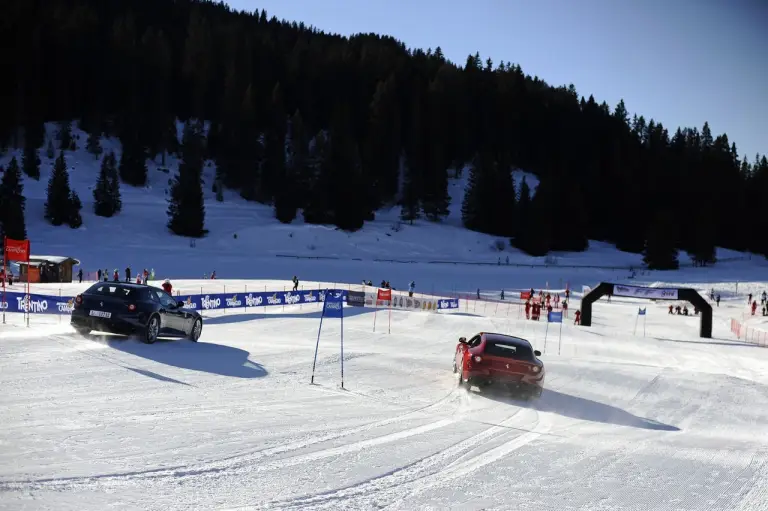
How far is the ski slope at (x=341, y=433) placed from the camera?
6.61 m

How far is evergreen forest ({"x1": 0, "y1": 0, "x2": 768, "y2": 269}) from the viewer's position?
315 feet

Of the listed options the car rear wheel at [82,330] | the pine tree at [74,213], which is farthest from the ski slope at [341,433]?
the pine tree at [74,213]

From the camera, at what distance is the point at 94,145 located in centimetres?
9981

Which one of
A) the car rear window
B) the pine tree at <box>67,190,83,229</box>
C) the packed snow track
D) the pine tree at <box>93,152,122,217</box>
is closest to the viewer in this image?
the packed snow track

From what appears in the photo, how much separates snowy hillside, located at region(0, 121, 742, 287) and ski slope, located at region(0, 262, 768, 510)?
1860 inches

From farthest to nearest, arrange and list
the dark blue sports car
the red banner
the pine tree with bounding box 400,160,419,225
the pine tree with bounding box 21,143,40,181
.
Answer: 1. the pine tree with bounding box 400,160,419,225
2. the pine tree with bounding box 21,143,40,181
3. the red banner
4. the dark blue sports car

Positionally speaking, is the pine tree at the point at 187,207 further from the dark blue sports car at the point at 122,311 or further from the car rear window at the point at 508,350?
the car rear window at the point at 508,350

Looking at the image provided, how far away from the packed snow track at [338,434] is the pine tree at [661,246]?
82325 mm

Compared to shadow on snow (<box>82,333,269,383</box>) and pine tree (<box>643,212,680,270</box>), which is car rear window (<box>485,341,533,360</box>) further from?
pine tree (<box>643,212,680,270</box>)

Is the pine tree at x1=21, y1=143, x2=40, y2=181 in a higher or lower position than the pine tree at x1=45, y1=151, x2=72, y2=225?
higher

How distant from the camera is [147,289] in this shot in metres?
15.4

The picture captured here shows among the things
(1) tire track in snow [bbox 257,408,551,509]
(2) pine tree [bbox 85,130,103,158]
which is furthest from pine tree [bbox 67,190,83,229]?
(1) tire track in snow [bbox 257,408,551,509]

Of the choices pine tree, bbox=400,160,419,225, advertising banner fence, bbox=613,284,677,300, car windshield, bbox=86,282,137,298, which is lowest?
car windshield, bbox=86,282,137,298

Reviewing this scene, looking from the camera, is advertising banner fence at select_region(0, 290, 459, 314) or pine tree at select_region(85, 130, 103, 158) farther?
pine tree at select_region(85, 130, 103, 158)
